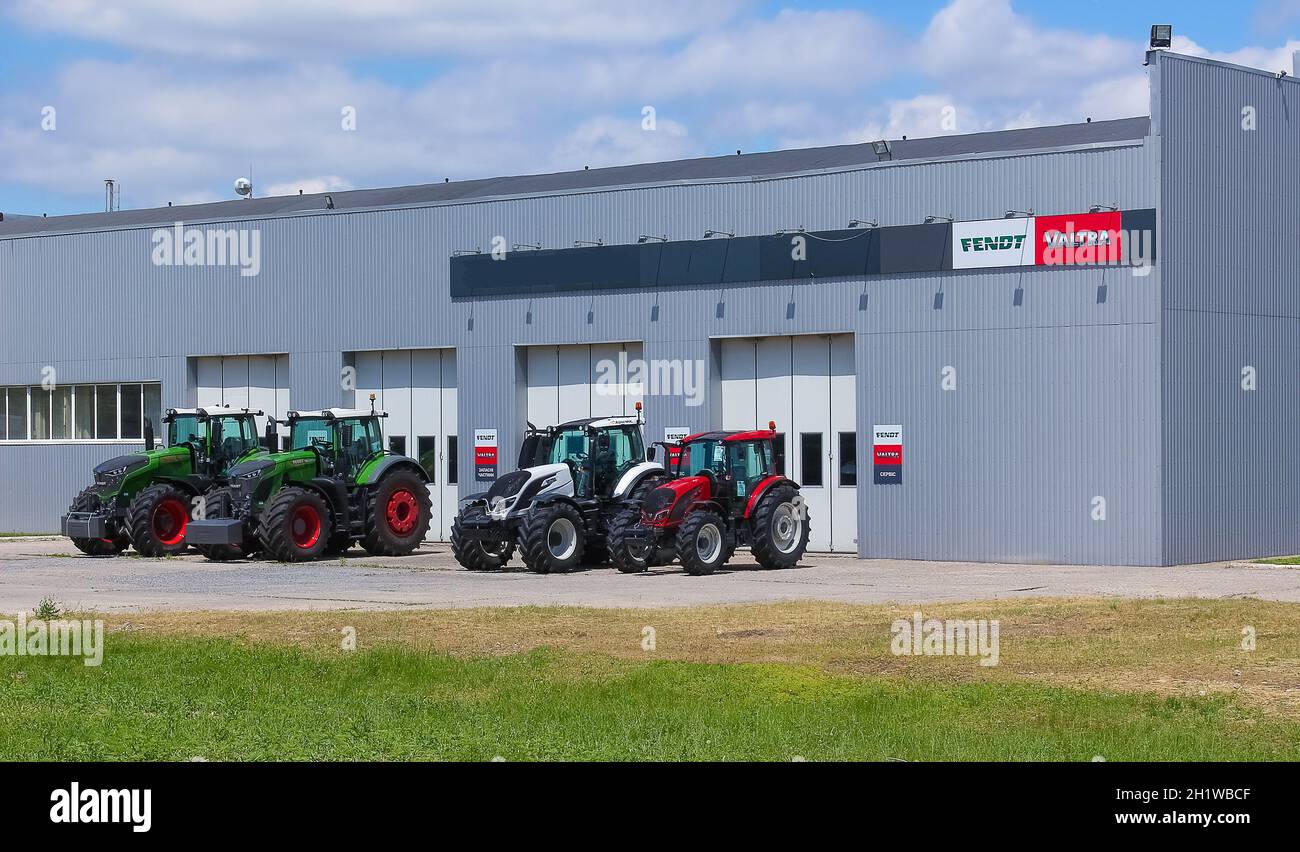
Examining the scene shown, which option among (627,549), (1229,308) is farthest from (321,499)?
(1229,308)

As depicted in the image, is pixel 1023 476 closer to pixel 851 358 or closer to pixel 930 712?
pixel 851 358

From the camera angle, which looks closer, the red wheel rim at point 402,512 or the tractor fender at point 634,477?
the tractor fender at point 634,477

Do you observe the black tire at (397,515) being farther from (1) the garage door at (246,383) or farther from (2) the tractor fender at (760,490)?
(1) the garage door at (246,383)

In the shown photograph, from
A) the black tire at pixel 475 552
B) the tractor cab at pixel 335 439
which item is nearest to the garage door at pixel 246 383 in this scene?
the tractor cab at pixel 335 439

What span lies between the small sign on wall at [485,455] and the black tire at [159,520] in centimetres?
593

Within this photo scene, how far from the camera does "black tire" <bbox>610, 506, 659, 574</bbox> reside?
24359 millimetres

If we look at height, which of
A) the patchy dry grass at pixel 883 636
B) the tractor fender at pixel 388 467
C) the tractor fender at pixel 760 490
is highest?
the tractor fender at pixel 388 467

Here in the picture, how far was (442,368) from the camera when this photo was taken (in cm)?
3406

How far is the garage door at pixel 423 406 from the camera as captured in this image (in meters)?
33.8

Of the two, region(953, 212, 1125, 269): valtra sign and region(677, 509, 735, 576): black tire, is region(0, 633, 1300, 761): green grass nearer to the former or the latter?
region(677, 509, 735, 576): black tire

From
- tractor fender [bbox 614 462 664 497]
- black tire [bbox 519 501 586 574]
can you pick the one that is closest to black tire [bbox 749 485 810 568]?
tractor fender [bbox 614 462 664 497]

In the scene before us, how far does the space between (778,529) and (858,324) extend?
15.9ft

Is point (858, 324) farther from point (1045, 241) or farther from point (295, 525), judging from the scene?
point (295, 525)

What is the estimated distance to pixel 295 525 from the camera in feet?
89.5
